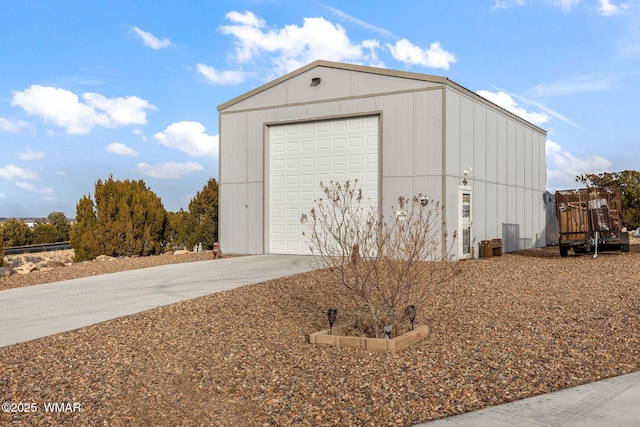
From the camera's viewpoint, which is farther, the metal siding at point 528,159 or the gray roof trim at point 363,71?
the metal siding at point 528,159

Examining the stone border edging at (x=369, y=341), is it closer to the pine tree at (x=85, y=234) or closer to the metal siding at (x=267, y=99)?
the metal siding at (x=267, y=99)

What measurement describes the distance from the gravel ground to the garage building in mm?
7217

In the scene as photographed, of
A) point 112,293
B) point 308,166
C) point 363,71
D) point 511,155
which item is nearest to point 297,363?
point 112,293

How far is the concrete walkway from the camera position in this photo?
4.07 metres

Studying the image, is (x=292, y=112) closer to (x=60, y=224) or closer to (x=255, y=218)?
(x=255, y=218)

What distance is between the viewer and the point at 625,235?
17219mm

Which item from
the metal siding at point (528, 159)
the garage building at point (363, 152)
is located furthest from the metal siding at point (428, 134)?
the metal siding at point (528, 159)

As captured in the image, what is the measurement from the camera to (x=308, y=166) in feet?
57.8

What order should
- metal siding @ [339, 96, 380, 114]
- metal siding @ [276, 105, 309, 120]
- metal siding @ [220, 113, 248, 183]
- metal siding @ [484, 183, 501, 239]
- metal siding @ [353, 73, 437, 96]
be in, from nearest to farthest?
1. metal siding @ [353, 73, 437, 96]
2. metal siding @ [339, 96, 380, 114]
3. metal siding @ [276, 105, 309, 120]
4. metal siding @ [484, 183, 501, 239]
5. metal siding @ [220, 113, 248, 183]

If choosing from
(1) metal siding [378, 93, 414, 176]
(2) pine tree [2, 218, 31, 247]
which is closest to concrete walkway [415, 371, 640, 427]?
(1) metal siding [378, 93, 414, 176]

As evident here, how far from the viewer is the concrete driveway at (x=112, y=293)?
7.99m

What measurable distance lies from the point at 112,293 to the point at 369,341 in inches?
244

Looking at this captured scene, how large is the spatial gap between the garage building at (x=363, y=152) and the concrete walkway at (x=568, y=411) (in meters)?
10.6

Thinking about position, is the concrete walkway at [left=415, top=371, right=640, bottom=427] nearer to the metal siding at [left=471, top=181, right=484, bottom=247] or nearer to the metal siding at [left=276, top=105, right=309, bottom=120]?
the metal siding at [left=471, top=181, right=484, bottom=247]
